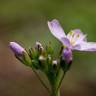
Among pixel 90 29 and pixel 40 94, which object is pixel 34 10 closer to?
pixel 90 29

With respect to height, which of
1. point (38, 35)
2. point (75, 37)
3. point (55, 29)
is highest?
point (55, 29)

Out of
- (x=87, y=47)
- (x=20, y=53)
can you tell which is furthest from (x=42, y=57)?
(x=87, y=47)

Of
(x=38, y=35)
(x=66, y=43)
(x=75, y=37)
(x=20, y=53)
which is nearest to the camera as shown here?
(x=66, y=43)

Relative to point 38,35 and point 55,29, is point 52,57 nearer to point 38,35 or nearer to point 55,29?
point 55,29

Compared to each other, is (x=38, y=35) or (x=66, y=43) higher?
(x=66, y=43)

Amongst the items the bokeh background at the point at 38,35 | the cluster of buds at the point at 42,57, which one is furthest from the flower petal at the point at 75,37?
the bokeh background at the point at 38,35

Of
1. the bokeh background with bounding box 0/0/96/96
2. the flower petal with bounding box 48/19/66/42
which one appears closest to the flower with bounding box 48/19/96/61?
the flower petal with bounding box 48/19/66/42

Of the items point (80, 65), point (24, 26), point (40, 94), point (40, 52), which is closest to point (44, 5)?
point (24, 26)

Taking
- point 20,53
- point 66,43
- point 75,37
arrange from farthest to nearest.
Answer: point 75,37 < point 20,53 < point 66,43

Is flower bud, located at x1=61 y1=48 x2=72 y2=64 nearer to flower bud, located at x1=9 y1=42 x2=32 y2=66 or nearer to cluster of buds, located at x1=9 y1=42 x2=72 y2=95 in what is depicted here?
cluster of buds, located at x1=9 y1=42 x2=72 y2=95
